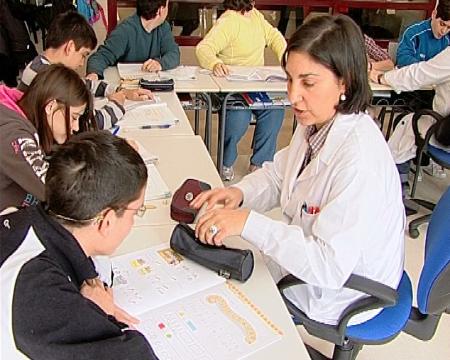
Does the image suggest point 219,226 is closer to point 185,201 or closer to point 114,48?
point 185,201

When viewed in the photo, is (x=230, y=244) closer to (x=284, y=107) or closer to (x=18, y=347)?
(x=18, y=347)

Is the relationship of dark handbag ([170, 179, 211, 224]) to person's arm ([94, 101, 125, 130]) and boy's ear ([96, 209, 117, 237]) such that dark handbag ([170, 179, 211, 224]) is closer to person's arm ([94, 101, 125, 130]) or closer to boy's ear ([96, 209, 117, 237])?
boy's ear ([96, 209, 117, 237])

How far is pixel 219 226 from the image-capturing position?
4.44 feet

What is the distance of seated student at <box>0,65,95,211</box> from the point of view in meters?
1.62

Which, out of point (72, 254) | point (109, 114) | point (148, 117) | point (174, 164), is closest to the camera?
point (72, 254)

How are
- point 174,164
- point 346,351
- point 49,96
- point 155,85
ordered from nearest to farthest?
1. point 346,351
2. point 49,96
3. point 174,164
4. point 155,85

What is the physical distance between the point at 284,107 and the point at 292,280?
75.6 inches

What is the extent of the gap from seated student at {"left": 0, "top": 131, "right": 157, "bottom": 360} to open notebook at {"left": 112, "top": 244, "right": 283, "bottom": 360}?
0.22 feet

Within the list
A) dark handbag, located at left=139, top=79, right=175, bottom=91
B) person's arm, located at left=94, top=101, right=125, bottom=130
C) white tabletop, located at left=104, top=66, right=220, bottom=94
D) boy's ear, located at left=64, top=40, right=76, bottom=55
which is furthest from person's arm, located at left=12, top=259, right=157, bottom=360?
white tabletop, located at left=104, top=66, right=220, bottom=94

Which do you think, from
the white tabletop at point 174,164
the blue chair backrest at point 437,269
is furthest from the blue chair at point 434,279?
the white tabletop at point 174,164

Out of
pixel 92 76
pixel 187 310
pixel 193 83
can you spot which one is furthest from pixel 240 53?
pixel 187 310

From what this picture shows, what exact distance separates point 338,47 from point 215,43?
82.8 inches

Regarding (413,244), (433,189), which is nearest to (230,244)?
(413,244)

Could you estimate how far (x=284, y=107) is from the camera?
3232mm
